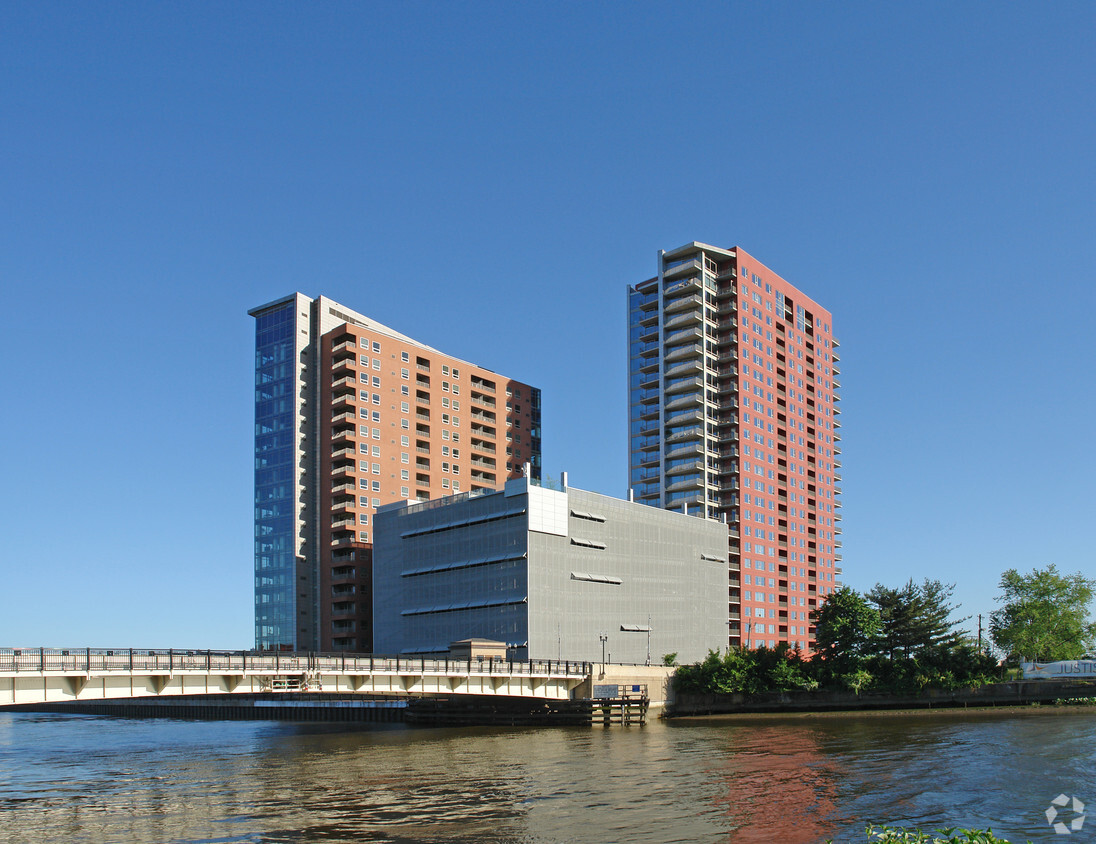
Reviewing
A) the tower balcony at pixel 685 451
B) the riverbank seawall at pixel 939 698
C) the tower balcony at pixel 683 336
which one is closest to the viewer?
the riverbank seawall at pixel 939 698

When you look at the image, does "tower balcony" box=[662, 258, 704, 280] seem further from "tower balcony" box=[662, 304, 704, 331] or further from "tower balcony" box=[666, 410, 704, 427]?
"tower balcony" box=[666, 410, 704, 427]

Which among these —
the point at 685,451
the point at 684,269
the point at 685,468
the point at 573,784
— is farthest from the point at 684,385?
the point at 573,784

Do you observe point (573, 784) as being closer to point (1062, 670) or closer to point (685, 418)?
point (1062, 670)

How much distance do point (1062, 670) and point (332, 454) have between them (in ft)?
354

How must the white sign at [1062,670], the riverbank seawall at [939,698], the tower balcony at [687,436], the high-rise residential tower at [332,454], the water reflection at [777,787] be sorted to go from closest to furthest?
the water reflection at [777,787]
the riverbank seawall at [939,698]
the white sign at [1062,670]
the high-rise residential tower at [332,454]
the tower balcony at [687,436]

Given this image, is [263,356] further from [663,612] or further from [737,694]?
[737,694]

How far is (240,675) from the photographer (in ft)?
257

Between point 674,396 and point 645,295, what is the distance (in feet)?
71.6

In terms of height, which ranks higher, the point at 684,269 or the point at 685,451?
the point at 684,269

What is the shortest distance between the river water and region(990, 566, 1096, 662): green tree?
217 feet

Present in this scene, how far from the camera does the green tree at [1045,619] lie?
6201 inches

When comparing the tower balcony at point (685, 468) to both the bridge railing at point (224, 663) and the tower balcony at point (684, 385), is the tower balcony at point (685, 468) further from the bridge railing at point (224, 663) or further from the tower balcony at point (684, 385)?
the bridge railing at point (224, 663)

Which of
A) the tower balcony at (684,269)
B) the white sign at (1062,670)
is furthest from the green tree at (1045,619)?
the tower balcony at (684,269)

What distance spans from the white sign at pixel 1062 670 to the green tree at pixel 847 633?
74.0 feet
